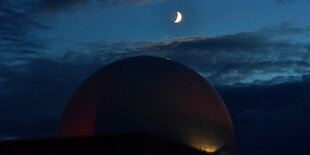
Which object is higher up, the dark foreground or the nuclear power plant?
the nuclear power plant

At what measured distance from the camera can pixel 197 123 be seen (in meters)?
51.6

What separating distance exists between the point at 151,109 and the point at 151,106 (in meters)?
0.32

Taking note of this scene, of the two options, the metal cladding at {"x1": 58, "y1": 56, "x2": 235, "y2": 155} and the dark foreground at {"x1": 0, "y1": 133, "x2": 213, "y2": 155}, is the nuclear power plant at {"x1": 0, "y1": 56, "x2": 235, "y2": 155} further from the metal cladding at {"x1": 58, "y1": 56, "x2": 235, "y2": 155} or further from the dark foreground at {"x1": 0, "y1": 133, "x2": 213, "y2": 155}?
the dark foreground at {"x1": 0, "y1": 133, "x2": 213, "y2": 155}

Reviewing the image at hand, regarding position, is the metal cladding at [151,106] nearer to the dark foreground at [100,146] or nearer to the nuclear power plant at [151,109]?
the nuclear power plant at [151,109]

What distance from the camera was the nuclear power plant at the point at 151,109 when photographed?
4947 centimetres

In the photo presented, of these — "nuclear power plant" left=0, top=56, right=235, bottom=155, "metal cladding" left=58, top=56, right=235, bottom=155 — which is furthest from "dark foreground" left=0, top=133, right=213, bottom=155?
"metal cladding" left=58, top=56, right=235, bottom=155

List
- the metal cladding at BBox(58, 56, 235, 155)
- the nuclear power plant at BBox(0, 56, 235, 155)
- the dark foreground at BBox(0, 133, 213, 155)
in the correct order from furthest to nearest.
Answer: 1. the metal cladding at BBox(58, 56, 235, 155)
2. the nuclear power plant at BBox(0, 56, 235, 155)
3. the dark foreground at BBox(0, 133, 213, 155)

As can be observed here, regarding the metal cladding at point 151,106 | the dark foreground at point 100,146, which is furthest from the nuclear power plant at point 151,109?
the dark foreground at point 100,146

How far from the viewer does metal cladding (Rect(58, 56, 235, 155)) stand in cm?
4981

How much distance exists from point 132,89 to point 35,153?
38.3ft

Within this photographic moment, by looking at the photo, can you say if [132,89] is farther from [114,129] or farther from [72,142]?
[72,142]

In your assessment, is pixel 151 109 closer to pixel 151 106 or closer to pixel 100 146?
pixel 151 106

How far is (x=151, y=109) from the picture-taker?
50344 millimetres

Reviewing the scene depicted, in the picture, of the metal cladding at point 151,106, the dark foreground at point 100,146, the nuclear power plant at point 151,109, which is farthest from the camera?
the metal cladding at point 151,106
